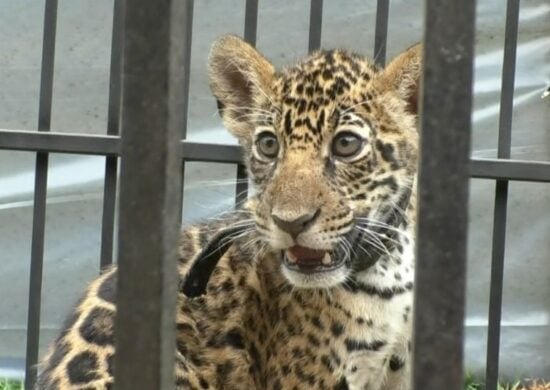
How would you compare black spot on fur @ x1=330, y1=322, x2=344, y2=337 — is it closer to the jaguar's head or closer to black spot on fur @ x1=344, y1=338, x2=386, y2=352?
black spot on fur @ x1=344, y1=338, x2=386, y2=352

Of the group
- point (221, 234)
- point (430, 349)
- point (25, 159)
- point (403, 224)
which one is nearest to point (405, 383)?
point (403, 224)

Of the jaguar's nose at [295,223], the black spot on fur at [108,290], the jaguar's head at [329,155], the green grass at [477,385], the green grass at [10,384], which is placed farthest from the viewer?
the green grass at [477,385]

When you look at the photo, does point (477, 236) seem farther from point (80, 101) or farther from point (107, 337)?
point (107, 337)

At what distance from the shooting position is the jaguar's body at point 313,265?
4.38m

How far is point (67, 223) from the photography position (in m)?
7.35

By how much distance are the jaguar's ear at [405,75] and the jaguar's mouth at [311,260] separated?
0.73 metres

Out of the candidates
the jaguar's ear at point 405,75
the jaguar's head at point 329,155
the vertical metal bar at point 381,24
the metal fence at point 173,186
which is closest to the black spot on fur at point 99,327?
the jaguar's head at point 329,155

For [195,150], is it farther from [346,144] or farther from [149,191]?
[149,191]

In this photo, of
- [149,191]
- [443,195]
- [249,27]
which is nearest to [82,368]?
[249,27]

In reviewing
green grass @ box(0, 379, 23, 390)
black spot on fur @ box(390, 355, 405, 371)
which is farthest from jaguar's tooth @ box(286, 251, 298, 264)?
green grass @ box(0, 379, 23, 390)

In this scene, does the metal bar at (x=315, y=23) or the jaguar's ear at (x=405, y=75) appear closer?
the jaguar's ear at (x=405, y=75)

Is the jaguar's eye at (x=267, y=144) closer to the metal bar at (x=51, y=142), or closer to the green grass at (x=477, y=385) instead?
the metal bar at (x=51, y=142)

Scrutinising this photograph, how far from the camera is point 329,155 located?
4.46 m

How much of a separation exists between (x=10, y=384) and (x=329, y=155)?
11.3ft
